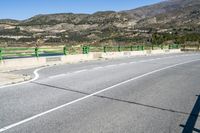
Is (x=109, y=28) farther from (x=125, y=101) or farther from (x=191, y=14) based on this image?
(x=125, y=101)

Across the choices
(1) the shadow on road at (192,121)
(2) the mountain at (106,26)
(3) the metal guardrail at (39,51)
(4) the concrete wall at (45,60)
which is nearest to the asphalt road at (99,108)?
(1) the shadow on road at (192,121)

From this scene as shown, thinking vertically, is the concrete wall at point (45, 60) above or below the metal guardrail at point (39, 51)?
below

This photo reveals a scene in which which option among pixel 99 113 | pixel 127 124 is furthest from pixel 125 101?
pixel 127 124

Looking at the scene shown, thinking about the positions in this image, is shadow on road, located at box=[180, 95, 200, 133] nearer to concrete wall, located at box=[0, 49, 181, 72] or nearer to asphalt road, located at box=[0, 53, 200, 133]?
asphalt road, located at box=[0, 53, 200, 133]

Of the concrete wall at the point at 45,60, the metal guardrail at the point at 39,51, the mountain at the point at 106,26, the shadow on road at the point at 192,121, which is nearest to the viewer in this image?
the shadow on road at the point at 192,121

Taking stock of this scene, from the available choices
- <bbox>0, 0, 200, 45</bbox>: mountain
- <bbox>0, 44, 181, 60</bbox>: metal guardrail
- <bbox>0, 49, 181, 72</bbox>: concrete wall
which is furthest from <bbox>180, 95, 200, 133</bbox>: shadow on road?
<bbox>0, 0, 200, 45</bbox>: mountain

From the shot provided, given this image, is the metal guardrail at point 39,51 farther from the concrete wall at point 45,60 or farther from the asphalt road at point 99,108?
the asphalt road at point 99,108

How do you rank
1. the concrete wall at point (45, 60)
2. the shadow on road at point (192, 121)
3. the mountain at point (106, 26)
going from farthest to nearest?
the mountain at point (106, 26) → the concrete wall at point (45, 60) → the shadow on road at point (192, 121)

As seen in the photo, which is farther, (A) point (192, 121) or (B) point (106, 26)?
(B) point (106, 26)

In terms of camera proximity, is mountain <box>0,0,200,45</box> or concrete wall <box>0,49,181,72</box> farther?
mountain <box>0,0,200,45</box>

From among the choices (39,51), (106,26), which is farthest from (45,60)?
(106,26)

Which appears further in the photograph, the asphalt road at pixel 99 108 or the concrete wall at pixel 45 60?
the concrete wall at pixel 45 60

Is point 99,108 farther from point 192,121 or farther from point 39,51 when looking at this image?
point 39,51

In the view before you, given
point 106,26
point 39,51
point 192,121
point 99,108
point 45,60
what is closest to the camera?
point 192,121
